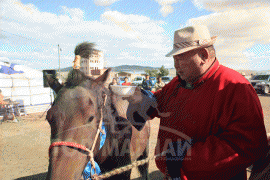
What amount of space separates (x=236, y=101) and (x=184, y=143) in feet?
1.54

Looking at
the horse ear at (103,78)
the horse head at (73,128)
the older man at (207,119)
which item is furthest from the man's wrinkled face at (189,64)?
the horse head at (73,128)

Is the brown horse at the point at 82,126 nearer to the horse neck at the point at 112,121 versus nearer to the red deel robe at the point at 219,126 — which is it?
the horse neck at the point at 112,121

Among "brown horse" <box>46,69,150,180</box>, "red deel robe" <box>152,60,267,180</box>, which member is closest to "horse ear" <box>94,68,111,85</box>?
"brown horse" <box>46,69,150,180</box>

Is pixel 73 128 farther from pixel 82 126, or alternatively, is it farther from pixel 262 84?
pixel 262 84

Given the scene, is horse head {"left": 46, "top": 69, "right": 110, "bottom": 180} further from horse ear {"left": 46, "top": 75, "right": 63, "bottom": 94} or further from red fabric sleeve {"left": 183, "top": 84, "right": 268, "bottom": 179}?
red fabric sleeve {"left": 183, "top": 84, "right": 268, "bottom": 179}

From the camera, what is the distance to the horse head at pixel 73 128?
4.29ft

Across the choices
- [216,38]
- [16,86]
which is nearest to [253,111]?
[216,38]

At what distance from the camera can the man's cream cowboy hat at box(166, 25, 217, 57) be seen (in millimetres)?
1330

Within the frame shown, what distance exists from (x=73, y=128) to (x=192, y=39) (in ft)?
3.94

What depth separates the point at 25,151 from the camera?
5215mm

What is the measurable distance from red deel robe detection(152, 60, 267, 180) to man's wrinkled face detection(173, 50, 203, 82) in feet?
0.25

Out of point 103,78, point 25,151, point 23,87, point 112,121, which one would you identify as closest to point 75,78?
point 103,78

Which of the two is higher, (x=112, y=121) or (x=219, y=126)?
(x=219, y=126)

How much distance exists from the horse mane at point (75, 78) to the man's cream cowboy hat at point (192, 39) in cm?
93
